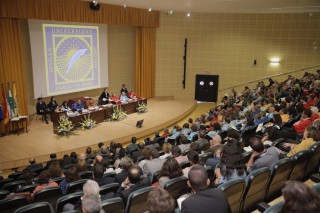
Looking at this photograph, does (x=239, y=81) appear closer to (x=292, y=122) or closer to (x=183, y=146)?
(x=292, y=122)

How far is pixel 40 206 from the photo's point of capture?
9.80ft

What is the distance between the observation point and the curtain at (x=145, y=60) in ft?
45.6

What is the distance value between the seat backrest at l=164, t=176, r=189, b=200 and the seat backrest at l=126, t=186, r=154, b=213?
0.23 metres

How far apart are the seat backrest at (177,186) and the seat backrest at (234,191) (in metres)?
0.58

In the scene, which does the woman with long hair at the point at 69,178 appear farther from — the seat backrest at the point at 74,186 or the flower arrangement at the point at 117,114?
the flower arrangement at the point at 117,114

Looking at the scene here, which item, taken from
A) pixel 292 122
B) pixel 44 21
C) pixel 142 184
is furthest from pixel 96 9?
pixel 142 184

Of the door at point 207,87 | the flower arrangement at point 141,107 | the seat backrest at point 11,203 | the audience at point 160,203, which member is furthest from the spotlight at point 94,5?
the audience at point 160,203

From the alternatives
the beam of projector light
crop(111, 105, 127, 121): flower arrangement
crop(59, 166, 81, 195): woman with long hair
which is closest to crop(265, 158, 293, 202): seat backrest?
crop(59, 166, 81, 195): woman with long hair

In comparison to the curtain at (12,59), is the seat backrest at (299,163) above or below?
below

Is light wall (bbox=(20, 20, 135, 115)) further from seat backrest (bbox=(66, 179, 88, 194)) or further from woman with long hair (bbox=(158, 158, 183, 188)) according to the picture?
woman with long hair (bbox=(158, 158, 183, 188))

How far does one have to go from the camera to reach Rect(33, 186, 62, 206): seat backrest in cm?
362

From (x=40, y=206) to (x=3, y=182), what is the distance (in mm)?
2746

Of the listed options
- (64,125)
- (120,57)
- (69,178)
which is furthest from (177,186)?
(120,57)

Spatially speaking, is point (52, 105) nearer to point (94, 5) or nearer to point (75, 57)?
point (75, 57)
